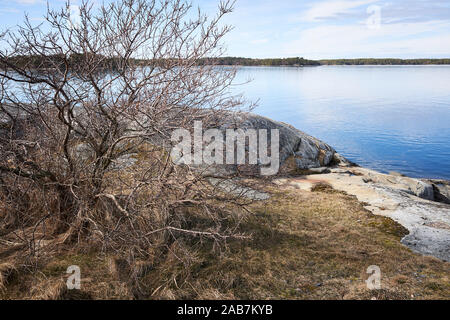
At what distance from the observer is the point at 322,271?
212 inches

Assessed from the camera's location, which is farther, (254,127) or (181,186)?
(254,127)

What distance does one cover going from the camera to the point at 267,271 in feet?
17.4

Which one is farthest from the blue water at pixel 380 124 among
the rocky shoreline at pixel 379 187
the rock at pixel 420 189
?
the rock at pixel 420 189

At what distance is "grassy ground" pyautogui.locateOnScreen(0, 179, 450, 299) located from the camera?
4727mm

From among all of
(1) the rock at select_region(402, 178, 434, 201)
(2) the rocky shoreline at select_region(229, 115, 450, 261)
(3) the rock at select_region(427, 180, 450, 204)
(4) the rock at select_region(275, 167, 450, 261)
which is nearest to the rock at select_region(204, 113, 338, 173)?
(2) the rocky shoreline at select_region(229, 115, 450, 261)

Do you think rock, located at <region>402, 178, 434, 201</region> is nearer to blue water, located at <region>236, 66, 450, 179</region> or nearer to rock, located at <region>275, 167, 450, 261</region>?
rock, located at <region>275, 167, 450, 261</region>

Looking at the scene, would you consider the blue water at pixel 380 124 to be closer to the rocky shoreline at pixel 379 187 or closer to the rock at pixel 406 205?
the rocky shoreline at pixel 379 187

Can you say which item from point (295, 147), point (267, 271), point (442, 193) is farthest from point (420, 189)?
point (267, 271)

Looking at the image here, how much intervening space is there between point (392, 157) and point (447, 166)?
292 centimetres

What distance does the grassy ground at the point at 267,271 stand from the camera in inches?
186

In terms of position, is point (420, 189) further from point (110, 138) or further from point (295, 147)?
point (110, 138)

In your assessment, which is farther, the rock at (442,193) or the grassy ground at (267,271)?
the rock at (442,193)
